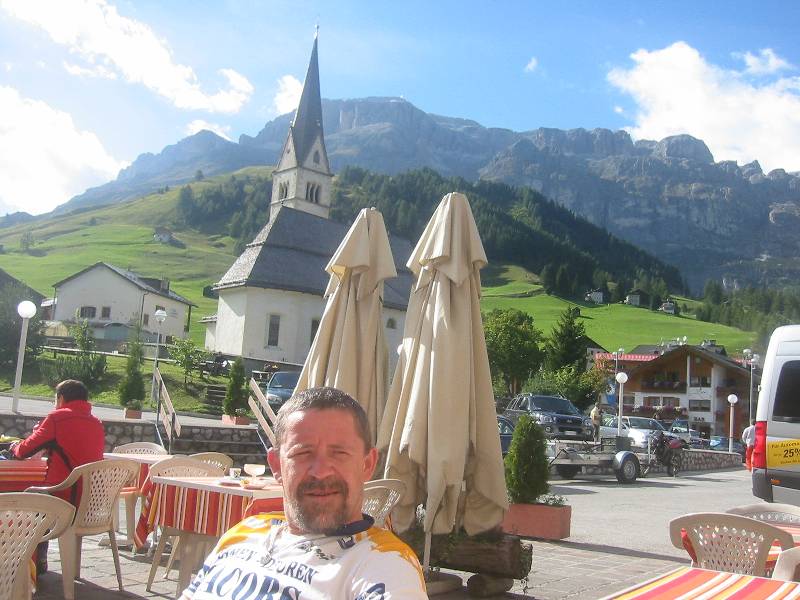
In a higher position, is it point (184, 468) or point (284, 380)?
point (284, 380)

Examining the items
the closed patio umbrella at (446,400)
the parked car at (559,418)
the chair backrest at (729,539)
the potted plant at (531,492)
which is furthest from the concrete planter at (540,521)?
the parked car at (559,418)

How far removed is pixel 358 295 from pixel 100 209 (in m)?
183

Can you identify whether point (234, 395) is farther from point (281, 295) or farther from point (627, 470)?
point (281, 295)

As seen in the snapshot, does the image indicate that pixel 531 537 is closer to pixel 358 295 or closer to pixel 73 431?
pixel 358 295

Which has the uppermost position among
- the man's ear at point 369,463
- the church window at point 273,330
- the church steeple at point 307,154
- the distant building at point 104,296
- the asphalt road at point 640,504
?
the church steeple at point 307,154

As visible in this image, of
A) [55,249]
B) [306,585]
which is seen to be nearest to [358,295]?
[306,585]

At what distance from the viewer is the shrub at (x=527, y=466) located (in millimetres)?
9031

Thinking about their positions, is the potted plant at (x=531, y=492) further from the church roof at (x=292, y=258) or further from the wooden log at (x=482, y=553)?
the church roof at (x=292, y=258)

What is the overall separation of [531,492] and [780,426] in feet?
9.74

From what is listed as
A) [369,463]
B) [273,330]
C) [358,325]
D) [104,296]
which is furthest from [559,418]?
[104,296]

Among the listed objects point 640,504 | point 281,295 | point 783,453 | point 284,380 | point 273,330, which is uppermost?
point 281,295

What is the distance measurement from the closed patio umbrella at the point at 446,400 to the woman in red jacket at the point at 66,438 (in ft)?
7.53

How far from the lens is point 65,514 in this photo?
12.2 feet

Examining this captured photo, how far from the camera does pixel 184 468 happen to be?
21.0 ft
